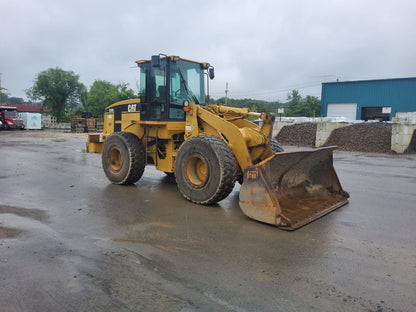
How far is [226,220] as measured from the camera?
5219 mm

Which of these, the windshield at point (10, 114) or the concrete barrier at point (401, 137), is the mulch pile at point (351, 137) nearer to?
the concrete barrier at point (401, 137)

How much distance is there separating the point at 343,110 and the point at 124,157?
37.3m

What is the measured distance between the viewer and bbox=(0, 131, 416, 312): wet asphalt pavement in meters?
2.93

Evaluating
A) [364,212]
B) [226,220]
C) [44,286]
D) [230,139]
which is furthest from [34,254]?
[364,212]

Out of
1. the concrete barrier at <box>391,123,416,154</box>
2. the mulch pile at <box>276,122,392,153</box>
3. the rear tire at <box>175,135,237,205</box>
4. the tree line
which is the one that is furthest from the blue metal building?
the rear tire at <box>175,135,237,205</box>

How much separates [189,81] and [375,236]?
476 centimetres

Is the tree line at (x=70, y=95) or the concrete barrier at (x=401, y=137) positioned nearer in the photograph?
the concrete barrier at (x=401, y=137)

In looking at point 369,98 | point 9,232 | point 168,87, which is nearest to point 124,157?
point 168,87

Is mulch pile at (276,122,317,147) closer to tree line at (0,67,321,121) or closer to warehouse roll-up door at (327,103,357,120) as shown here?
warehouse roll-up door at (327,103,357,120)

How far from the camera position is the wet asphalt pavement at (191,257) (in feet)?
9.62

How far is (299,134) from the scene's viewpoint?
888 inches

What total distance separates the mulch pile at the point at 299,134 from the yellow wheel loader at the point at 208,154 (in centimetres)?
1561

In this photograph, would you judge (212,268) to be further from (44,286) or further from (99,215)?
(99,215)

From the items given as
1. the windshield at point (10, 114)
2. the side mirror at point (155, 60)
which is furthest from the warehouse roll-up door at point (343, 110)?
the side mirror at point (155, 60)
